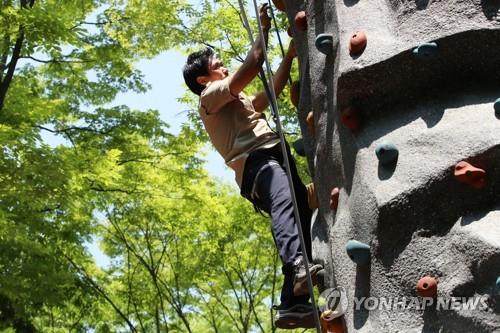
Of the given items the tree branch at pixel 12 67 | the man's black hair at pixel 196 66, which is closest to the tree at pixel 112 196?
the tree branch at pixel 12 67

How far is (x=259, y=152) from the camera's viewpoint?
3578 mm

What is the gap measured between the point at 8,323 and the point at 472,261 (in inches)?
326

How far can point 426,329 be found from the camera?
2.17m

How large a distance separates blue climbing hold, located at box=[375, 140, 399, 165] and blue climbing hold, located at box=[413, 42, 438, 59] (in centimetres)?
32

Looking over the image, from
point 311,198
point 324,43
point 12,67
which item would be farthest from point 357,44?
point 12,67

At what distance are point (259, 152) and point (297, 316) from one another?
856 millimetres

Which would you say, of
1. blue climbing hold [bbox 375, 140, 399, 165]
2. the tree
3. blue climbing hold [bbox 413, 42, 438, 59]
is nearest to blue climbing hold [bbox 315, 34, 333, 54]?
blue climbing hold [bbox 413, 42, 438, 59]

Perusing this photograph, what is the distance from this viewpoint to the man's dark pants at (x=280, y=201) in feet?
10.5

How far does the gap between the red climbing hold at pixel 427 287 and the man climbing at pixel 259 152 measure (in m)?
0.92

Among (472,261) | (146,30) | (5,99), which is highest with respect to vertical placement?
(146,30)

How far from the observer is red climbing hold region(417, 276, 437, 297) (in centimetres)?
213

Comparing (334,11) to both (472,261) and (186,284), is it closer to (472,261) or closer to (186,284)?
(472,261)

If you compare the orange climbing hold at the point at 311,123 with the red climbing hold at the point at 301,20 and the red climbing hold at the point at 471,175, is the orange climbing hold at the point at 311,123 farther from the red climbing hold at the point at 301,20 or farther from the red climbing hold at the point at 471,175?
the red climbing hold at the point at 471,175

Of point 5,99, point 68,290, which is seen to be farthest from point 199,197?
point 5,99
